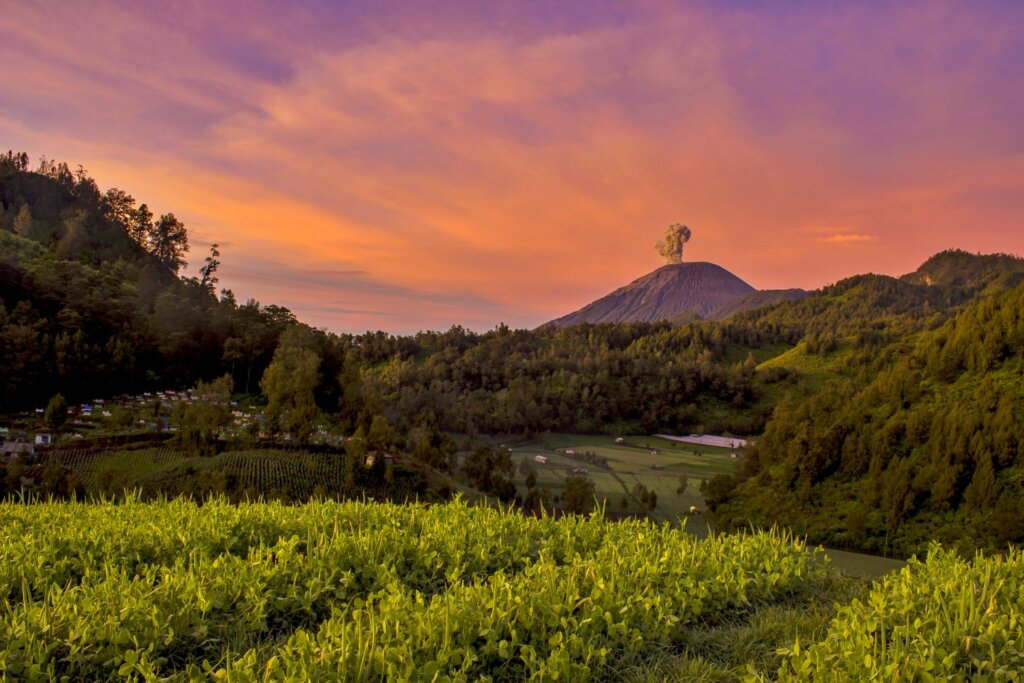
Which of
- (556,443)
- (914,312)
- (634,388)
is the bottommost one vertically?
(556,443)

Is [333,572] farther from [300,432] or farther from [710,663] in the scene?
[300,432]

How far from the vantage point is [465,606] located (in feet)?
11.9

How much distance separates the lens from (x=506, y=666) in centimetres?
348

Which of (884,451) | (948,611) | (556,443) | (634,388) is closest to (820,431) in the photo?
(884,451)

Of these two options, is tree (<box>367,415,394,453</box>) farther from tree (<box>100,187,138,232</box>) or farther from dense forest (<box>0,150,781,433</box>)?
tree (<box>100,187,138,232</box>)

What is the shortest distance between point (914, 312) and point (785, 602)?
177 m

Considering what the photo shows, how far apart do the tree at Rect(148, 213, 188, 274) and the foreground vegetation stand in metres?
83.4

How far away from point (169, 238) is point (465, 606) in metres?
89.2

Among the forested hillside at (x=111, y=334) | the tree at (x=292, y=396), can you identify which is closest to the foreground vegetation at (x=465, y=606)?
the tree at (x=292, y=396)

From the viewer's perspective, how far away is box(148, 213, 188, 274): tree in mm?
78500

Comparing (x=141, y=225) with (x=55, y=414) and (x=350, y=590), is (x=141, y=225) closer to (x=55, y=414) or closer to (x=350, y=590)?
(x=55, y=414)

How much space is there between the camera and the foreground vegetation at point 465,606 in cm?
325

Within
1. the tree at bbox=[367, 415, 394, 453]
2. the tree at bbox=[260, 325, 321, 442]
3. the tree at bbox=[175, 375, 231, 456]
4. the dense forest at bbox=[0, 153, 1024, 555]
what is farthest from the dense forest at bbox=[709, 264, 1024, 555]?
the tree at bbox=[175, 375, 231, 456]

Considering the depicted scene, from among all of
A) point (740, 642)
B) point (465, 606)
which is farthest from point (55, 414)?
point (740, 642)
